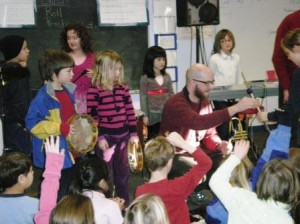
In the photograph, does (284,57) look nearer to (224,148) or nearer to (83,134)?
(224,148)

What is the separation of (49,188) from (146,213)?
2.26 ft

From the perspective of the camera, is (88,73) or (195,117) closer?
(195,117)

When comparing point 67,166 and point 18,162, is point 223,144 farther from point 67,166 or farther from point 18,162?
point 18,162

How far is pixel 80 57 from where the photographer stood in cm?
474

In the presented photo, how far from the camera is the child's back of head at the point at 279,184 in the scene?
246cm

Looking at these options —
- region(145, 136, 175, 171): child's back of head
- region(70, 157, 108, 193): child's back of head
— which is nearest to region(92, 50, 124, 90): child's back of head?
region(145, 136, 175, 171): child's back of head

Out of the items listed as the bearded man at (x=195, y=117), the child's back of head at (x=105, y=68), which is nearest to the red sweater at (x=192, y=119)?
the bearded man at (x=195, y=117)

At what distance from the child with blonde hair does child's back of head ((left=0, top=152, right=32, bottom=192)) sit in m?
1.25

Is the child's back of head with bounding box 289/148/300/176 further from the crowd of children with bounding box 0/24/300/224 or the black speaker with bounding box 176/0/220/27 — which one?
the black speaker with bounding box 176/0/220/27

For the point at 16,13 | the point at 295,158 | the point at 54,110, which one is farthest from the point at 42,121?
the point at 16,13

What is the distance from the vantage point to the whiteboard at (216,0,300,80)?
7.00 metres

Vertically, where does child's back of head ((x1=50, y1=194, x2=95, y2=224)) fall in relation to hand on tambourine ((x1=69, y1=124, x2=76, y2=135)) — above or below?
below

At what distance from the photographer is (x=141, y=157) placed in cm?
410

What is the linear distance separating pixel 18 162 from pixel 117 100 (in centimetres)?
147
